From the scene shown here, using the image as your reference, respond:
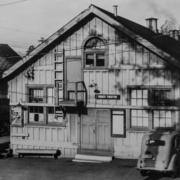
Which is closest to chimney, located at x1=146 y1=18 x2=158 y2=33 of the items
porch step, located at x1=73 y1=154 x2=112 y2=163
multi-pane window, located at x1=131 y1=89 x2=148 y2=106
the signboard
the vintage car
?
multi-pane window, located at x1=131 y1=89 x2=148 y2=106

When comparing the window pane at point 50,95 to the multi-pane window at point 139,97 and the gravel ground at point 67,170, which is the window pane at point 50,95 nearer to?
the gravel ground at point 67,170

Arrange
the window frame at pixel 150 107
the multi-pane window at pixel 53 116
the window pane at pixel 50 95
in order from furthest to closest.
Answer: the window pane at pixel 50 95
the multi-pane window at pixel 53 116
the window frame at pixel 150 107

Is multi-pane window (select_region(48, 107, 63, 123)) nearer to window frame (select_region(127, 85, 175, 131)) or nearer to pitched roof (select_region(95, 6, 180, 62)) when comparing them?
window frame (select_region(127, 85, 175, 131))

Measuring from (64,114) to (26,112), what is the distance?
2620mm

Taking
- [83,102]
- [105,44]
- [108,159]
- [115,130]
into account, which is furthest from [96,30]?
[108,159]

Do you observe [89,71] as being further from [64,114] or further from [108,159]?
[108,159]

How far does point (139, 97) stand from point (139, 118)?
115cm

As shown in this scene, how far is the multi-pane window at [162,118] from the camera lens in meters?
18.1

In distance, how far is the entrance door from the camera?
19.4 m

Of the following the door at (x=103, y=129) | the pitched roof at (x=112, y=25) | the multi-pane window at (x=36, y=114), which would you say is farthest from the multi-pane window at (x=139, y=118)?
the multi-pane window at (x=36, y=114)

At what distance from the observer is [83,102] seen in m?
19.7

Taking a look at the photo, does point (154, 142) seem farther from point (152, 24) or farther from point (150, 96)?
point (152, 24)

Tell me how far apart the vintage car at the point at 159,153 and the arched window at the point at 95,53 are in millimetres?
5199

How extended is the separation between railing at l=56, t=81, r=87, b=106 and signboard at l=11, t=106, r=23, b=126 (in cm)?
320
